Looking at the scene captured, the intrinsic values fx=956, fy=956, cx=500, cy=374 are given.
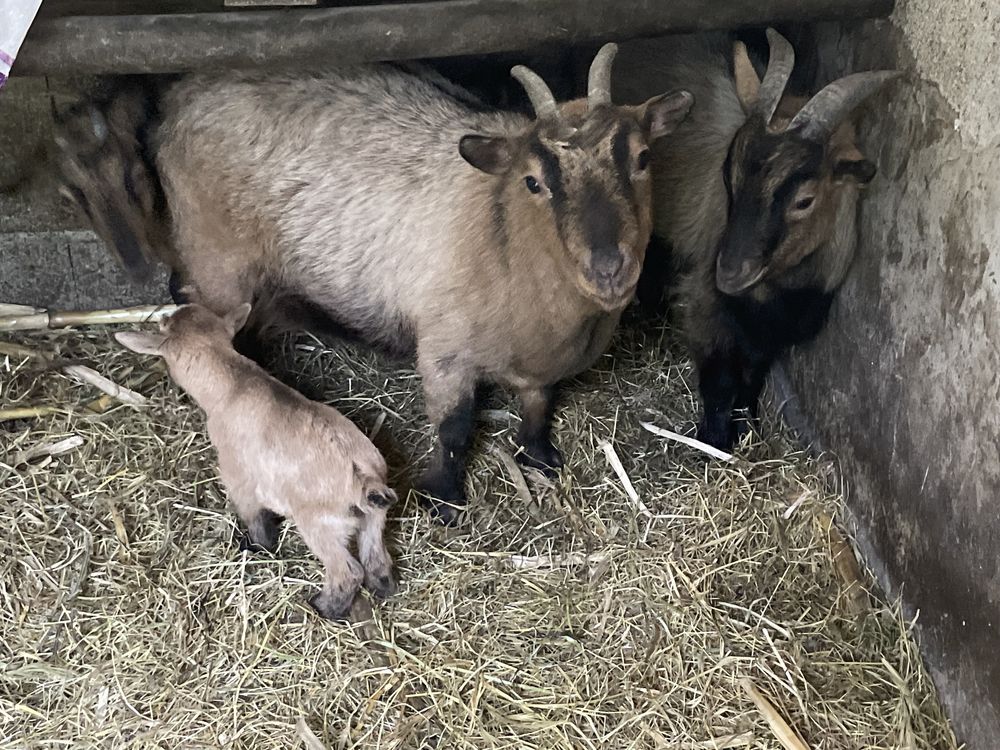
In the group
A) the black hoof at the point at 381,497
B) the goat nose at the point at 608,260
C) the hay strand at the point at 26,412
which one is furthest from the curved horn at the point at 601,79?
the hay strand at the point at 26,412

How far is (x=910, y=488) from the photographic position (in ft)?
9.99

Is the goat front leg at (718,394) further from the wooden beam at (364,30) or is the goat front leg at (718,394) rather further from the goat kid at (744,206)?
the wooden beam at (364,30)

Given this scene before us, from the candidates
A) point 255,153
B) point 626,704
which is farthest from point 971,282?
point 255,153

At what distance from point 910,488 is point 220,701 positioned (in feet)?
7.39

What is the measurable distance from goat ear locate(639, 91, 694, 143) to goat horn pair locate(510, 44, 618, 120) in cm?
16

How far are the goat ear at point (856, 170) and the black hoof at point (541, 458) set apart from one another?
147 centimetres

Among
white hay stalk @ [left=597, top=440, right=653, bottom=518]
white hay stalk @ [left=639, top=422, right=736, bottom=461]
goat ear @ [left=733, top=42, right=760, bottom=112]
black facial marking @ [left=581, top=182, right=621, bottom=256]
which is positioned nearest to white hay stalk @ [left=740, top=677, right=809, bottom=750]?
white hay stalk @ [left=597, top=440, right=653, bottom=518]

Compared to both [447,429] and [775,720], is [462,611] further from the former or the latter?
[775,720]

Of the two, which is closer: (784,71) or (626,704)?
(626,704)

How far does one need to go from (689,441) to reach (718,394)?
0.24 metres

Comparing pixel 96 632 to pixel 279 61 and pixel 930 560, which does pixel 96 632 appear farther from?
pixel 930 560

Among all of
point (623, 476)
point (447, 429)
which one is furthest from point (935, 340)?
point (447, 429)

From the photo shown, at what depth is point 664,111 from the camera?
3.11 m

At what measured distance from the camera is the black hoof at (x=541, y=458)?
3.75 metres
